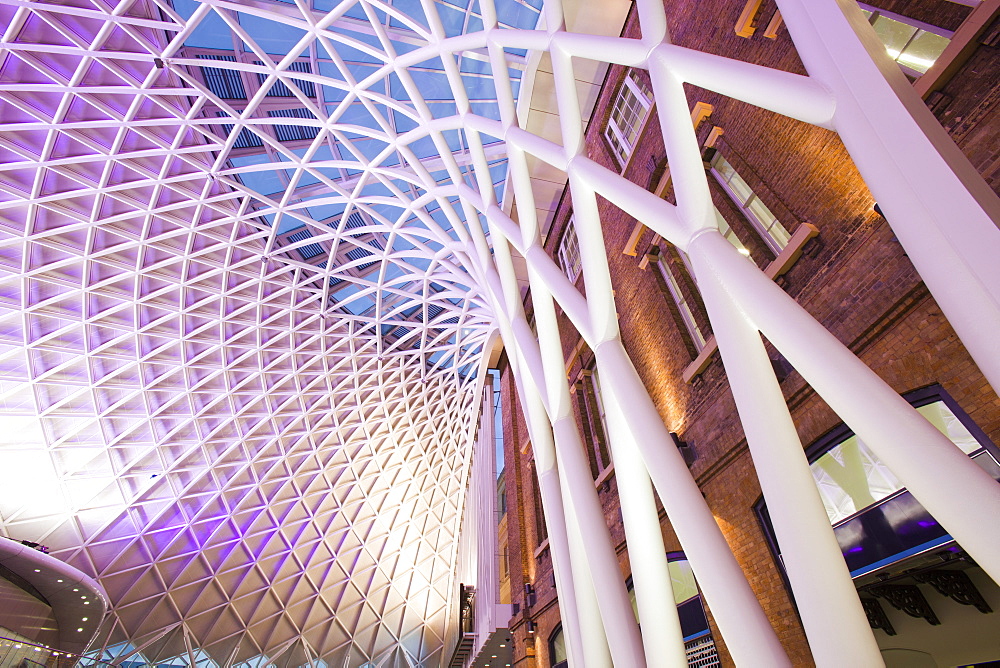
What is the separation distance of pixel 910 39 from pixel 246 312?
32.7m

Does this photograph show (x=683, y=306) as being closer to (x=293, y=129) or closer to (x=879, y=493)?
(x=879, y=493)

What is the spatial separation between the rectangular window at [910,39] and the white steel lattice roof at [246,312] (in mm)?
9454

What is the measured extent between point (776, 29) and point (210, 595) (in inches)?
1778

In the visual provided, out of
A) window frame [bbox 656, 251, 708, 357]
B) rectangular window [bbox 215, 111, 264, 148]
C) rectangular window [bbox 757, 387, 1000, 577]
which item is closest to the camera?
rectangular window [bbox 757, 387, 1000, 577]

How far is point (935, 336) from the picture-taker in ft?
20.2

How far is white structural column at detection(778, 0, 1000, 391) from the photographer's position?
3.57 metres

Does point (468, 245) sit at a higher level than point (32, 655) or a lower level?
higher

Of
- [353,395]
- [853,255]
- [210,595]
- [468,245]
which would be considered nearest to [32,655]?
[210,595]

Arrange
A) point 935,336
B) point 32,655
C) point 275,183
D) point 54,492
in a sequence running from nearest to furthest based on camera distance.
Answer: point 935,336 → point 32,655 → point 275,183 → point 54,492

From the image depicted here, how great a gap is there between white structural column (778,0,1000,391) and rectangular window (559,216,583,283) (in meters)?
14.4

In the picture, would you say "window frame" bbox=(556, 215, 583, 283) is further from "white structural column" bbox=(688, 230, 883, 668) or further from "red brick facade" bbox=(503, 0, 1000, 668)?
"white structural column" bbox=(688, 230, 883, 668)

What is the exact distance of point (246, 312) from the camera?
31.9 meters

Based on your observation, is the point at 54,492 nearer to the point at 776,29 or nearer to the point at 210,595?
the point at 210,595

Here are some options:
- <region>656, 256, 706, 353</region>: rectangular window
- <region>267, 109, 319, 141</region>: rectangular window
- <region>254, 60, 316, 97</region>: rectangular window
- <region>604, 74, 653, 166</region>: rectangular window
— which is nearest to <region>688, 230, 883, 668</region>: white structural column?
<region>656, 256, 706, 353</region>: rectangular window
